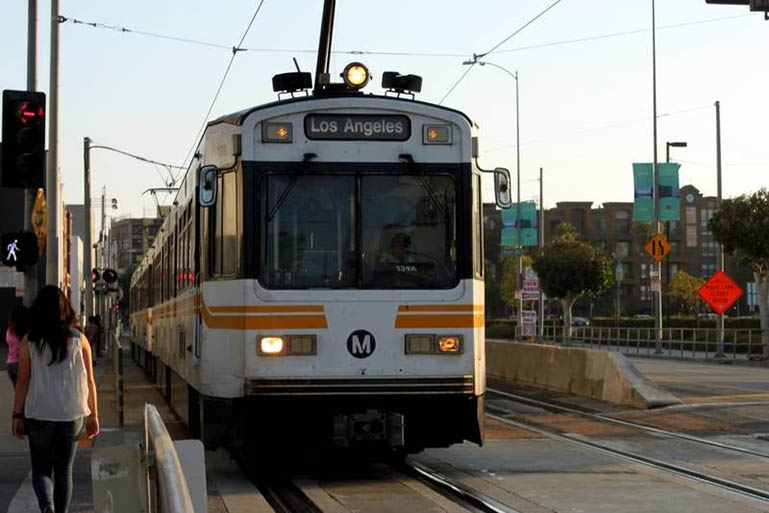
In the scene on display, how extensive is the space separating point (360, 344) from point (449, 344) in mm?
750

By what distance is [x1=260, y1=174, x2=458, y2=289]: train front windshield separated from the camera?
37.0 ft

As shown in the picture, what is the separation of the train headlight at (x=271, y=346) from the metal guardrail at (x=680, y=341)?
30.9 m

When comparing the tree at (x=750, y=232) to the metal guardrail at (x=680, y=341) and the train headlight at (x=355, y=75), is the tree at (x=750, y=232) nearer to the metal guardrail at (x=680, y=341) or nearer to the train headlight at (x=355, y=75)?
the metal guardrail at (x=680, y=341)

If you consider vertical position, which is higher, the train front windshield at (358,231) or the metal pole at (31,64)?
the metal pole at (31,64)

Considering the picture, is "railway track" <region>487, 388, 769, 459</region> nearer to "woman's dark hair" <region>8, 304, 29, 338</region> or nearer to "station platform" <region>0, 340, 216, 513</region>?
"station platform" <region>0, 340, 216, 513</region>

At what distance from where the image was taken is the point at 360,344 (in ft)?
36.8

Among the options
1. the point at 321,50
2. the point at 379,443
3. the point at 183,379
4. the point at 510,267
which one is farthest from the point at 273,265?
the point at 510,267

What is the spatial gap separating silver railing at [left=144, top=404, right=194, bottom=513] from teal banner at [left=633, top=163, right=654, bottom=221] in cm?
3990

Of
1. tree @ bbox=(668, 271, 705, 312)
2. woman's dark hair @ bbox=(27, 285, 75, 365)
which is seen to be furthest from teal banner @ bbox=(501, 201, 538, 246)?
woman's dark hair @ bbox=(27, 285, 75, 365)

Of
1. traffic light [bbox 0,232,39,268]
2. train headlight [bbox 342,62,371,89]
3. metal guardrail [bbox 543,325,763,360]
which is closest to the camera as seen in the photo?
train headlight [bbox 342,62,371,89]

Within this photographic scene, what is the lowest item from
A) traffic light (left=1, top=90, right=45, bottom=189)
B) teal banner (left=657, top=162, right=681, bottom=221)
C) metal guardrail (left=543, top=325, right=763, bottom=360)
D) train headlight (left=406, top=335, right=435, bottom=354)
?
metal guardrail (left=543, top=325, right=763, bottom=360)

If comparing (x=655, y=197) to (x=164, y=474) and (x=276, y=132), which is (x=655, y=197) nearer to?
(x=276, y=132)

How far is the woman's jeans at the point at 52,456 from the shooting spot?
27.5ft

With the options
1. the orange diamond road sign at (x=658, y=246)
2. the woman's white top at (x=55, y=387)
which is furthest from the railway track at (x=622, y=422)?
the orange diamond road sign at (x=658, y=246)
